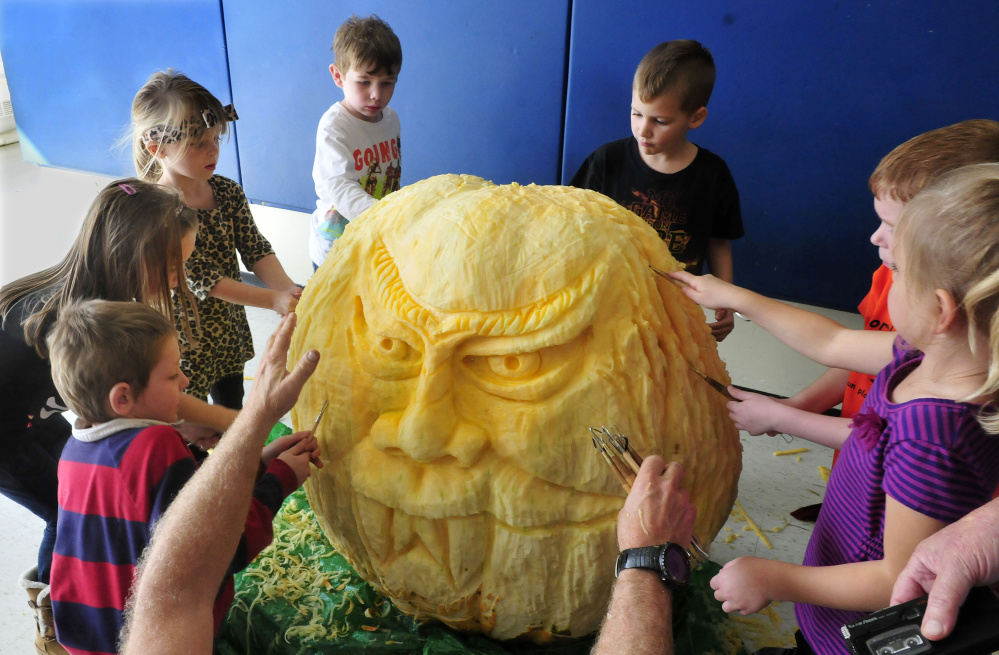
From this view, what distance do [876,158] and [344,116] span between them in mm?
2189

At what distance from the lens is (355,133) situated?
2.94 meters

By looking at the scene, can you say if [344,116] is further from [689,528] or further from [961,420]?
[961,420]

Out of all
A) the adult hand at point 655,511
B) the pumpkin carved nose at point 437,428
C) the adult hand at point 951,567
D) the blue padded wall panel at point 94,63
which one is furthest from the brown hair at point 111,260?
the blue padded wall panel at point 94,63

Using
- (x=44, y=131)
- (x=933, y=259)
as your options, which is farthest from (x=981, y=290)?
(x=44, y=131)

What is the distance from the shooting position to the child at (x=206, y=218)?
232 centimetres

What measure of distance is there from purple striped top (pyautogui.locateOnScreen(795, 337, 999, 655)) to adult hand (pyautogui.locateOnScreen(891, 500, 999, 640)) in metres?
0.04

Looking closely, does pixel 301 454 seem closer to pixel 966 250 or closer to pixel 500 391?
pixel 500 391

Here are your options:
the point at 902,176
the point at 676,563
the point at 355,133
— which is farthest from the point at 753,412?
the point at 355,133

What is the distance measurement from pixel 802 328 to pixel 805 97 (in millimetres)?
1767

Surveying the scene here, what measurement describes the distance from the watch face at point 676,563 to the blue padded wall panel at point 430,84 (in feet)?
8.59

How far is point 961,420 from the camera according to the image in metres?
1.22

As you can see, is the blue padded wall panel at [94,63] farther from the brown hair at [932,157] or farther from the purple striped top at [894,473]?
the purple striped top at [894,473]

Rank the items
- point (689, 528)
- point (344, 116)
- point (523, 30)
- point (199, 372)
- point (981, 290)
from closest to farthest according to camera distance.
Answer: point (981, 290) → point (689, 528) → point (199, 372) → point (344, 116) → point (523, 30)

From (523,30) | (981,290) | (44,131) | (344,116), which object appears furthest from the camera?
(44,131)
